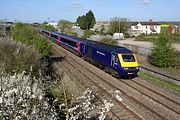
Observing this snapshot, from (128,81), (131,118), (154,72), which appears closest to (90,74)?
(128,81)

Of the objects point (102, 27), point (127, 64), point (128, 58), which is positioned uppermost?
point (102, 27)

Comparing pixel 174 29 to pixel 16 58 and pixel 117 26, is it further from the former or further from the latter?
pixel 16 58

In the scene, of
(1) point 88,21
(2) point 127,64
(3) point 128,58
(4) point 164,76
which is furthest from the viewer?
(1) point 88,21

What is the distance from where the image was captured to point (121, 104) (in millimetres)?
14742

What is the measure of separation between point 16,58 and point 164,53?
58.6 feet

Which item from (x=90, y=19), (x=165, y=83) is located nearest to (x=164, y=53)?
(x=165, y=83)

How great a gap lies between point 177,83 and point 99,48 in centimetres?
766

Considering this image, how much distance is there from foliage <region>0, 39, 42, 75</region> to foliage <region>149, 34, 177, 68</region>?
15.6 m

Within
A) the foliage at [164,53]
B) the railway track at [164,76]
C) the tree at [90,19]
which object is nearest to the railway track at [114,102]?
the railway track at [164,76]

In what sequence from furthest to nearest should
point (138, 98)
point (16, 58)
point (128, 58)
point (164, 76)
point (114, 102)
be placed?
1. point (164, 76)
2. point (128, 58)
3. point (138, 98)
4. point (114, 102)
5. point (16, 58)

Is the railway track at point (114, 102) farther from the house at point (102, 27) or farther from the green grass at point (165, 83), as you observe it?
the house at point (102, 27)

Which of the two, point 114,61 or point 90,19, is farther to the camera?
→ point 90,19

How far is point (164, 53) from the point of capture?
28125 mm

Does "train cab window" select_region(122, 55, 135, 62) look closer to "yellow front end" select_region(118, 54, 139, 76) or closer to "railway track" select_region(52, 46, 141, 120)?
"yellow front end" select_region(118, 54, 139, 76)
